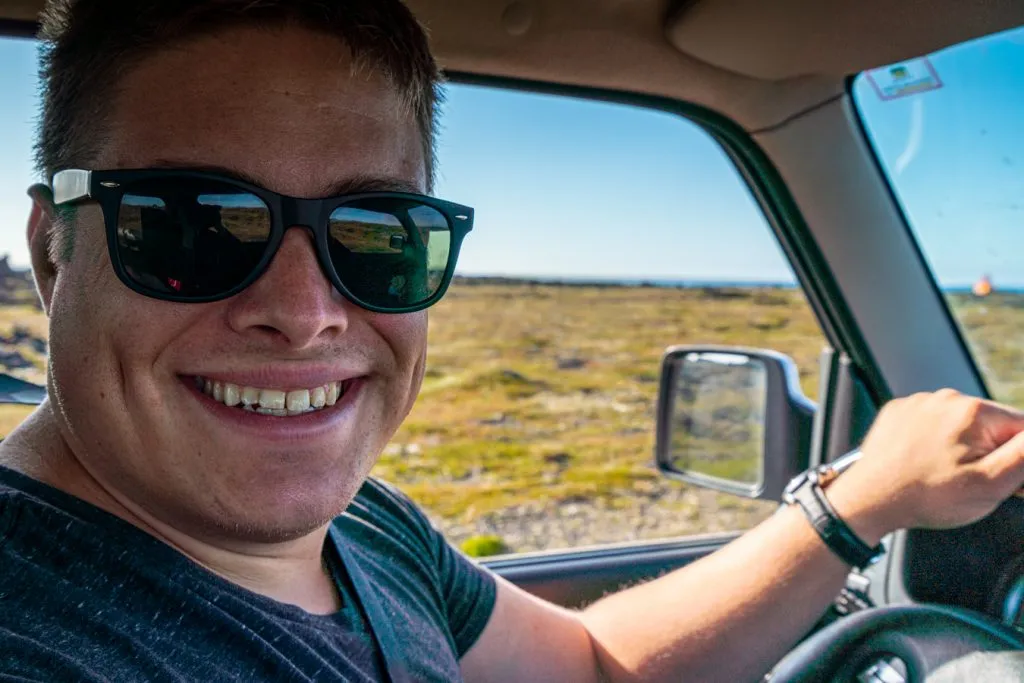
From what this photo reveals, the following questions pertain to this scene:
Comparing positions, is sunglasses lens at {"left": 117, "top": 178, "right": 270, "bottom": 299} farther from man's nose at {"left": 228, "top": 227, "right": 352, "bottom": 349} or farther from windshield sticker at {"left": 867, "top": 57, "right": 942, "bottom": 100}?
windshield sticker at {"left": 867, "top": 57, "right": 942, "bottom": 100}

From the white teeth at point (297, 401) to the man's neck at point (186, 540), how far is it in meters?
0.25

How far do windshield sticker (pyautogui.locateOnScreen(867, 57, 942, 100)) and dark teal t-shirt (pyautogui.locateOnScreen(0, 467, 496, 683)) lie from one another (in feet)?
5.98

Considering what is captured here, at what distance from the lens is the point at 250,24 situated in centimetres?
139

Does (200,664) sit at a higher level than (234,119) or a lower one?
lower

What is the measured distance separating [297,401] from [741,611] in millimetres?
1169

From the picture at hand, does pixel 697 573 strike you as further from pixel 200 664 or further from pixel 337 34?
pixel 337 34

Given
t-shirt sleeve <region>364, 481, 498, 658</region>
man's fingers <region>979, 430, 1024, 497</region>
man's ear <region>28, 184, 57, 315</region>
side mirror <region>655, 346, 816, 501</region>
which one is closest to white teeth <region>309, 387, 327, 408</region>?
man's ear <region>28, 184, 57, 315</region>

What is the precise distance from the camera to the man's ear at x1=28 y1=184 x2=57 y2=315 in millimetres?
1377

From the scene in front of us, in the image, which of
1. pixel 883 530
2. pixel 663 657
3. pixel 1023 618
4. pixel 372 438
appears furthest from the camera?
pixel 663 657

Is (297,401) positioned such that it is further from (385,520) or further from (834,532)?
(834,532)

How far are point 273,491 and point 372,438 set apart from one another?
25cm

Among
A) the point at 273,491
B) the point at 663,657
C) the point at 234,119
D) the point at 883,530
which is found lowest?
the point at 663,657

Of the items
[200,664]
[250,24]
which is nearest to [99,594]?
[200,664]

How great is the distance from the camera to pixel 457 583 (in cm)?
199
